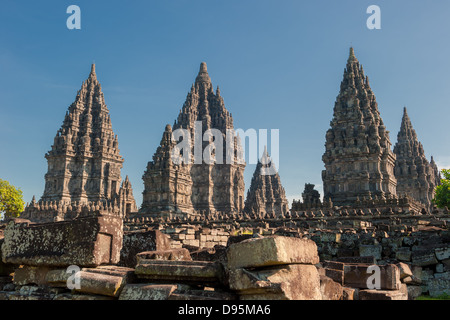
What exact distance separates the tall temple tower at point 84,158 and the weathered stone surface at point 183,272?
167ft

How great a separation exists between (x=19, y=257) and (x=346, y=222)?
21.5m

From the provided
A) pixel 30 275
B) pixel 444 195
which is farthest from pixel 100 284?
pixel 444 195

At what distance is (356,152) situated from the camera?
38688 millimetres

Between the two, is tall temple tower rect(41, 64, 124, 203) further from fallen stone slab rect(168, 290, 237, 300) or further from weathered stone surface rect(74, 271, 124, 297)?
fallen stone slab rect(168, 290, 237, 300)

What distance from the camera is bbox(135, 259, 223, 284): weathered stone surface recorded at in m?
4.88

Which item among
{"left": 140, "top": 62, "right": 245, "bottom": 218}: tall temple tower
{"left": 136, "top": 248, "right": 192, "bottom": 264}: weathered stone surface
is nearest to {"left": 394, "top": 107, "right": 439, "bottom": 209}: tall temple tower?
{"left": 140, "top": 62, "right": 245, "bottom": 218}: tall temple tower

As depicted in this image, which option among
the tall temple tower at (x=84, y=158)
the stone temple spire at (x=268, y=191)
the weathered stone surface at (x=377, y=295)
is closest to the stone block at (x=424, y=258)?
the weathered stone surface at (x=377, y=295)

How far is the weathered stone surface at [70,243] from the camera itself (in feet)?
17.9

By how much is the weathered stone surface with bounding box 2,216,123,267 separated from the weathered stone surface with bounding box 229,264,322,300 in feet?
6.50

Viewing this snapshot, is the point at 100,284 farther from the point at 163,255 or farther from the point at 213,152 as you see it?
the point at 213,152

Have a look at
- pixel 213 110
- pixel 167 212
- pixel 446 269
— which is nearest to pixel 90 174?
pixel 167 212

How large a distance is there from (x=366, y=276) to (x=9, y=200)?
42945mm

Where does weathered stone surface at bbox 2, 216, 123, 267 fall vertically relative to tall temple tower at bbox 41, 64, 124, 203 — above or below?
below

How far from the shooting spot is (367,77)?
153ft
